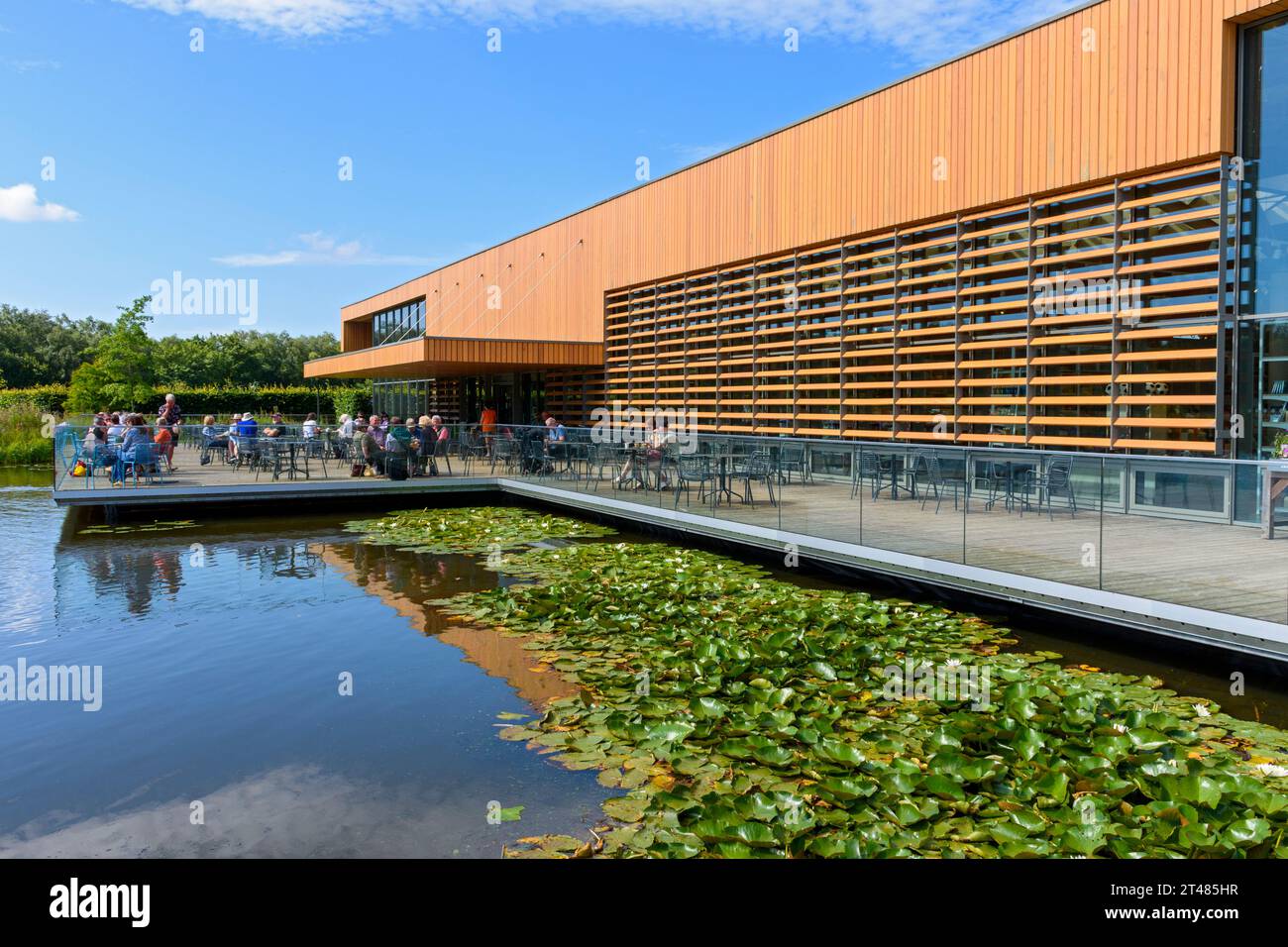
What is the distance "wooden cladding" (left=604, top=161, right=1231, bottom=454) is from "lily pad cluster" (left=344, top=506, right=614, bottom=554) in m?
5.27

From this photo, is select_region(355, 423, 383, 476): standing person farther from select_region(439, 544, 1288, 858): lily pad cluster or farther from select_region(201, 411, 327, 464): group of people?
select_region(439, 544, 1288, 858): lily pad cluster

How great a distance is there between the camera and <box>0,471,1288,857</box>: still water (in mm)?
4684

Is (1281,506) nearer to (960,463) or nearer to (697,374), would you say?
(960,463)

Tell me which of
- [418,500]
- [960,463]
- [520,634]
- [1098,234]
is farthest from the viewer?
[418,500]

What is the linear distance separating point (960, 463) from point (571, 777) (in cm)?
553

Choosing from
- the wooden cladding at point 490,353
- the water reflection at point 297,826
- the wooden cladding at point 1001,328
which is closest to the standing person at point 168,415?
the wooden cladding at point 490,353

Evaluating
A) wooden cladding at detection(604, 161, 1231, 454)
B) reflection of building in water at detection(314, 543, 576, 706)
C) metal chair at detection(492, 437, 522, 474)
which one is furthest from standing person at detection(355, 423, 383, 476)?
wooden cladding at detection(604, 161, 1231, 454)

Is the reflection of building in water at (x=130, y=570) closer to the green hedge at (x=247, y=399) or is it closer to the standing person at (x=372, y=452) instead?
the standing person at (x=372, y=452)

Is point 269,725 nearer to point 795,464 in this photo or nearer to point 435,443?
point 795,464

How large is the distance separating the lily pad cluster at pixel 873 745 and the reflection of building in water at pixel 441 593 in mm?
236

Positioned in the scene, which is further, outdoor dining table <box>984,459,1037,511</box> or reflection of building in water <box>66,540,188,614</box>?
reflection of building in water <box>66,540,188,614</box>

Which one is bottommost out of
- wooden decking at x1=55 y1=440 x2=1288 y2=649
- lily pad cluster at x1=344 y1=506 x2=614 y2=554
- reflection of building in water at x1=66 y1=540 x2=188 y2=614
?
reflection of building in water at x1=66 y1=540 x2=188 y2=614

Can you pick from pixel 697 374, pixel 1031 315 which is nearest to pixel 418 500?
pixel 697 374

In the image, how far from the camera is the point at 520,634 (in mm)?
8398
